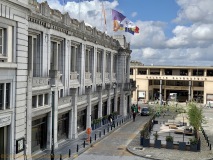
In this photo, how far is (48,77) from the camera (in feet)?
97.1

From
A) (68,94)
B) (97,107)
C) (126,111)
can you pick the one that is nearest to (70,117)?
(68,94)

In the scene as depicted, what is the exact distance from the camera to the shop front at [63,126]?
3338 cm

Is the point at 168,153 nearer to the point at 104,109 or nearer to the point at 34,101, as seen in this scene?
the point at 34,101

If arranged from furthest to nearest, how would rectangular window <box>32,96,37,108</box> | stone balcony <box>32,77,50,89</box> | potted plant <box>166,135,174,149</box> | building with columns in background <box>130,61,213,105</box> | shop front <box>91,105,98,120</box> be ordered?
building with columns in background <box>130,61,213,105</box>
shop front <box>91,105,98,120</box>
potted plant <box>166,135,174,149</box>
rectangular window <box>32,96,37,108</box>
stone balcony <box>32,77,50,89</box>

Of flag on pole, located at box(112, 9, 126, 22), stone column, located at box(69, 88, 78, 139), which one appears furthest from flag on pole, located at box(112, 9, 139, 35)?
stone column, located at box(69, 88, 78, 139)

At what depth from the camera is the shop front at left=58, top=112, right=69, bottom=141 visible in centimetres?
3338

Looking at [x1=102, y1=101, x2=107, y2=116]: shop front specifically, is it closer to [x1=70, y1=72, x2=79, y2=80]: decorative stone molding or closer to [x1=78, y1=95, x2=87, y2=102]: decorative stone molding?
[x1=78, y1=95, x2=87, y2=102]: decorative stone molding

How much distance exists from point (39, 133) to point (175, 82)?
73.6 meters

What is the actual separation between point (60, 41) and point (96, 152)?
12305 mm

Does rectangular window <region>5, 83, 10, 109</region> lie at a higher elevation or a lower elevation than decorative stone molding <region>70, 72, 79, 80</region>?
lower

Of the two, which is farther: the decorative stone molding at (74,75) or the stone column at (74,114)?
the decorative stone molding at (74,75)

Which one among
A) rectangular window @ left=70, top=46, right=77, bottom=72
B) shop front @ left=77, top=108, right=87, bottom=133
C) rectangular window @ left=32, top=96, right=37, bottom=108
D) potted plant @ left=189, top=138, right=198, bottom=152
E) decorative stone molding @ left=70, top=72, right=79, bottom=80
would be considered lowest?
potted plant @ left=189, top=138, right=198, bottom=152

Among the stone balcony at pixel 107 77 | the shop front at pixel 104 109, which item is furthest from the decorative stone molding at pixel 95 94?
the stone balcony at pixel 107 77

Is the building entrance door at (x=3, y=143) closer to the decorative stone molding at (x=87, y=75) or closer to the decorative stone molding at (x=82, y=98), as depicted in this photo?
the decorative stone molding at (x=82, y=98)
